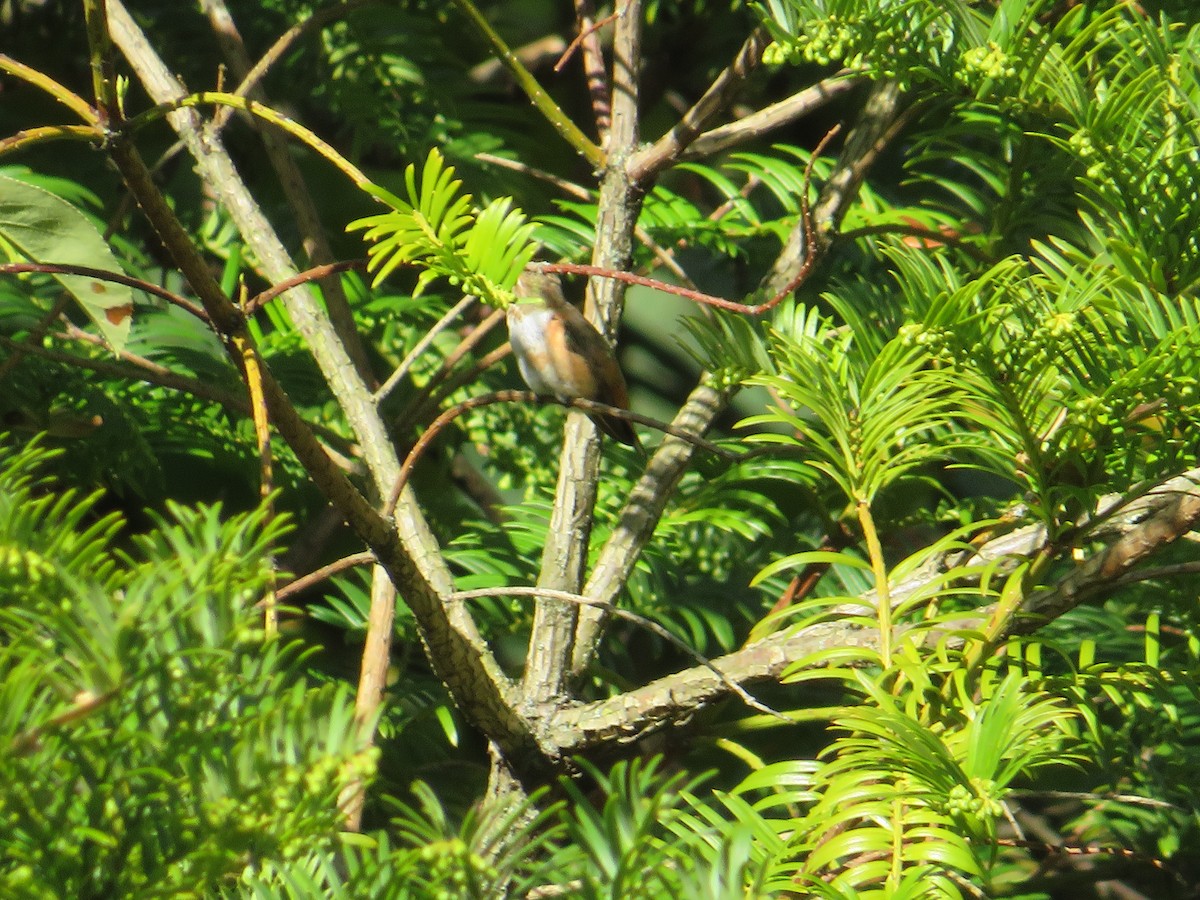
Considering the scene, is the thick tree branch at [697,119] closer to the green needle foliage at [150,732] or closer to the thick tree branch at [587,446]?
the thick tree branch at [587,446]

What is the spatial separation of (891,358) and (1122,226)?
0.15 meters

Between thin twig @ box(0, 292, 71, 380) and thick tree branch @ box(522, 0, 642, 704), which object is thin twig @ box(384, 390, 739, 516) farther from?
thin twig @ box(0, 292, 71, 380)

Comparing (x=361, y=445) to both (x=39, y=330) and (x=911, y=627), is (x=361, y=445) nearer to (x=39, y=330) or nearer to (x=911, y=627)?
(x=39, y=330)

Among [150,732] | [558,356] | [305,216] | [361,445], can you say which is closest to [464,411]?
[361,445]

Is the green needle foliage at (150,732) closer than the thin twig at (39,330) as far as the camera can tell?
Yes

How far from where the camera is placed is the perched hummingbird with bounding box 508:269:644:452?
1.17 m

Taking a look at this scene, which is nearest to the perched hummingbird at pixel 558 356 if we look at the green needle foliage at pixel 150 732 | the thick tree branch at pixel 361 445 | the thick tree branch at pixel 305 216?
the thick tree branch at pixel 305 216

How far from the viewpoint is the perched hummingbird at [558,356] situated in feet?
3.85

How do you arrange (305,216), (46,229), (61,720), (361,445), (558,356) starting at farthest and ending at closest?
(558,356) < (305,216) < (361,445) < (46,229) < (61,720)

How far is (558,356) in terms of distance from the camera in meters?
1.33

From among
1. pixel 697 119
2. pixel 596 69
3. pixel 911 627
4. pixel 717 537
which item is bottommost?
pixel 911 627

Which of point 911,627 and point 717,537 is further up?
point 717,537

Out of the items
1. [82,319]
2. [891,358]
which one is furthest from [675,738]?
[82,319]

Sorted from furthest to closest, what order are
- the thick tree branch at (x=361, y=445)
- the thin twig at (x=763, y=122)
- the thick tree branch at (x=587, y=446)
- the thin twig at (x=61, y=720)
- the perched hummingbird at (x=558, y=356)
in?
the perched hummingbird at (x=558, y=356) → the thin twig at (x=763, y=122) → the thick tree branch at (x=587, y=446) → the thick tree branch at (x=361, y=445) → the thin twig at (x=61, y=720)
